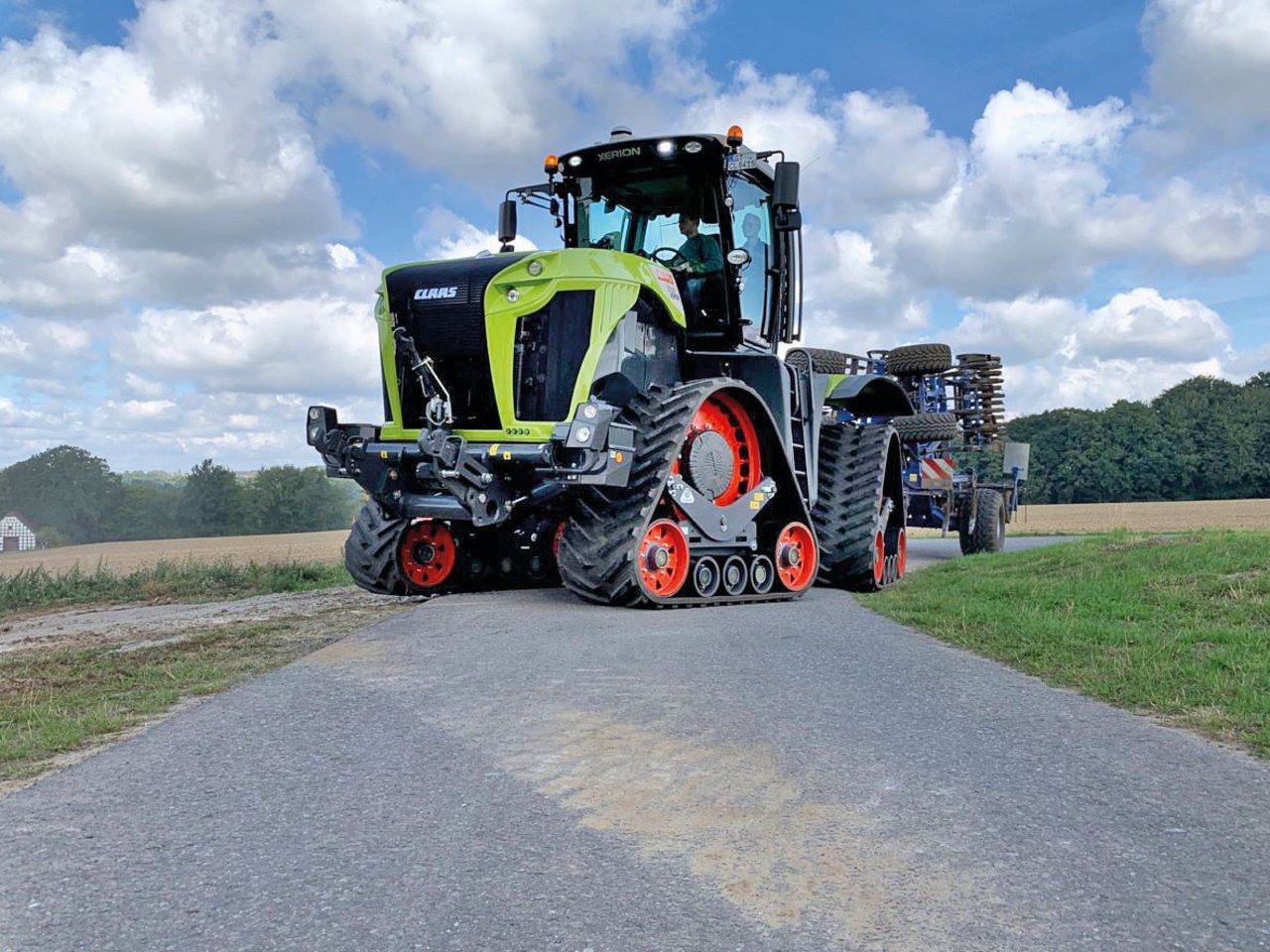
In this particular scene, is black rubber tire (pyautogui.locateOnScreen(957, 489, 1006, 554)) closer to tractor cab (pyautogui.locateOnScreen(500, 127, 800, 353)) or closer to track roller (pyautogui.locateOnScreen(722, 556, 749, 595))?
tractor cab (pyautogui.locateOnScreen(500, 127, 800, 353))

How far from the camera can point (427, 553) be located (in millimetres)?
11062

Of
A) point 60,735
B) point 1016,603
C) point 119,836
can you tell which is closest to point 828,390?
point 1016,603

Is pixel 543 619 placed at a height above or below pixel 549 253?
below

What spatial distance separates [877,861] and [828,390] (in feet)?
33.3

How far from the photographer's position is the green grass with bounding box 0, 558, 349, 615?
16.0m

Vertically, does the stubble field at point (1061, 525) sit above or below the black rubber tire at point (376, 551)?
below

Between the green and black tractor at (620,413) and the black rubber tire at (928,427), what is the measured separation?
254 inches

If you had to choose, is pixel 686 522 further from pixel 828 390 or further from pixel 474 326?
pixel 828 390

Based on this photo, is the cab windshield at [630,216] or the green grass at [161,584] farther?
the green grass at [161,584]

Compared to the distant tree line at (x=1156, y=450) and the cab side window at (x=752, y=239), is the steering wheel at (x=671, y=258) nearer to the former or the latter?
the cab side window at (x=752, y=239)

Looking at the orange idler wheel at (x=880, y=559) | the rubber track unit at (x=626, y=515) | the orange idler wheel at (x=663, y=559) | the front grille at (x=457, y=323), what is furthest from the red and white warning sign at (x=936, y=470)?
the front grille at (x=457, y=323)

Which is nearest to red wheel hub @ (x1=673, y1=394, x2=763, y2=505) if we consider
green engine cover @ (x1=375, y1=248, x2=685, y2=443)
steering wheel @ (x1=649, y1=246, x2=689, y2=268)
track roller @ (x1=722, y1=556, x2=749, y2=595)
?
track roller @ (x1=722, y1=556, x2=749, y2=595)

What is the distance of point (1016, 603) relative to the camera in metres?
9.94

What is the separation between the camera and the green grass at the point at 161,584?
15977 mm
